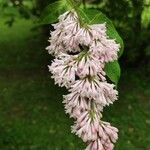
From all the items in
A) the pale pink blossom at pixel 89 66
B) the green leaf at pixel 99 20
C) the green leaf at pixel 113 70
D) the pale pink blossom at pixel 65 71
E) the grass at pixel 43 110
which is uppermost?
the pale pink blossom at pixel 89 66

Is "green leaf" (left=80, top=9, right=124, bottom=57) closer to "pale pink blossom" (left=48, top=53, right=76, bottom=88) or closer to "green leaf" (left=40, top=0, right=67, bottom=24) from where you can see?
"green leaf" (left=40, top=0, right=67, bottom=24)

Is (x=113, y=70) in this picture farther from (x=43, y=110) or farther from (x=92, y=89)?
(x=43, y=110)

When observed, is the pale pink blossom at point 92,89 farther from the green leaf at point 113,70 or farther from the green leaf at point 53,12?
the green leaf at point 53,12

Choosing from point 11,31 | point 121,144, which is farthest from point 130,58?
point 11,31

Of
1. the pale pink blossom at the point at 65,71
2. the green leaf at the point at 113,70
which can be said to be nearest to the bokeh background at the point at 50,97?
the green leaf at the point at 113,70

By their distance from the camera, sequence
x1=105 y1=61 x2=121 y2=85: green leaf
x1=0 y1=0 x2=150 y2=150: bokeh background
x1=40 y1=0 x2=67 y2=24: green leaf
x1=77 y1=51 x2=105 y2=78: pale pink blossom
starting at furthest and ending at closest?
1. x1=0 y1=0 x2=150 y2=150: bokeh background
2. x1=40 y1=0 x2=67 y2=24: green leaf
3. x1=105 y1=61 x2=121 y2=85: green leaf
4. x1=77 y1=51 x2=105 y2=78: pale pink blossom

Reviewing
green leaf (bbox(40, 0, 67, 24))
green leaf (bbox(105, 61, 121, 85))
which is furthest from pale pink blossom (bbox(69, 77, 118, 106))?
green leaf (bbox(40, 0, 67, 24))
